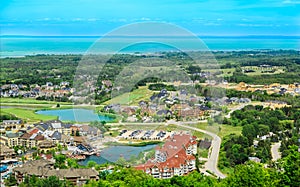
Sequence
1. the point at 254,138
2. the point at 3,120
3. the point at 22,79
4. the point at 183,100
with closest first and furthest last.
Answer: the point at 183,100 → the point at 254,138 → the point at 3,120 → the point at 22,79

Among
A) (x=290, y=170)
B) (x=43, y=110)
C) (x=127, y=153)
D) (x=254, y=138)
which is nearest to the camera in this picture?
(x=290, y=170)

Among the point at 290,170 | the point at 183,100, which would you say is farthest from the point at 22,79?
the point at 290,170

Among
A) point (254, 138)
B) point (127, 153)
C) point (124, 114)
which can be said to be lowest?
point (254, 138)

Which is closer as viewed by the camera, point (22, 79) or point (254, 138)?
point (254, 138)

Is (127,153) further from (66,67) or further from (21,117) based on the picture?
(66,67)

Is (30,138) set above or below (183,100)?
below

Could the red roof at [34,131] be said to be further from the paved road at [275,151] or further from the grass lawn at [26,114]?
the paved road at [275,151]

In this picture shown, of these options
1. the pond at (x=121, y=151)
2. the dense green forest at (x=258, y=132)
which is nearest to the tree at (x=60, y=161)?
the pond at (x=121, y=151)

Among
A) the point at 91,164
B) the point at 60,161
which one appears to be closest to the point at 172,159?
the point at 91,164

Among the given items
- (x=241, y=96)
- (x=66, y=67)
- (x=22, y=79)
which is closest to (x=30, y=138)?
(x=241, y=96)
